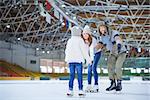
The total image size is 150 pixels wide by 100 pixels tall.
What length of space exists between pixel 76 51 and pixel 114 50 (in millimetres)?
403

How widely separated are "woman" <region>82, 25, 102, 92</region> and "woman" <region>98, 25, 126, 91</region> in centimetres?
9

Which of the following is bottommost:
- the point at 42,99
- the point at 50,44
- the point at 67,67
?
the point at 42,99

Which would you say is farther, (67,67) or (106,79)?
(106,79)

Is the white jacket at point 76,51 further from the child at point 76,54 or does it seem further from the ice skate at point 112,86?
the ice skate at point 112,86

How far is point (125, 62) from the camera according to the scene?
253cm

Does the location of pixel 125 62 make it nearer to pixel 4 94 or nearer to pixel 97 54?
pixel 97 54

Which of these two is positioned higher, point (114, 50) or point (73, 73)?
point (114, 50)

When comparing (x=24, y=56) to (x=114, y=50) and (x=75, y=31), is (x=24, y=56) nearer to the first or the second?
(x=75, y=31)

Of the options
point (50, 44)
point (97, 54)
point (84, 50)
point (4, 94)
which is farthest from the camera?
point (50, 44)

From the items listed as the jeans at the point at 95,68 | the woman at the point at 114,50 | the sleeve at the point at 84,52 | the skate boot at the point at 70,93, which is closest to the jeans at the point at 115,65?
the woman at the point at 114,50

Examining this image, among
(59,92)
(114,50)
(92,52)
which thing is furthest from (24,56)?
(114,50)

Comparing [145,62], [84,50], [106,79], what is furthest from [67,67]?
[145,62]

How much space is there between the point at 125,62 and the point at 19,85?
89 centimetres

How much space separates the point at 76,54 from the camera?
2.32 metres
